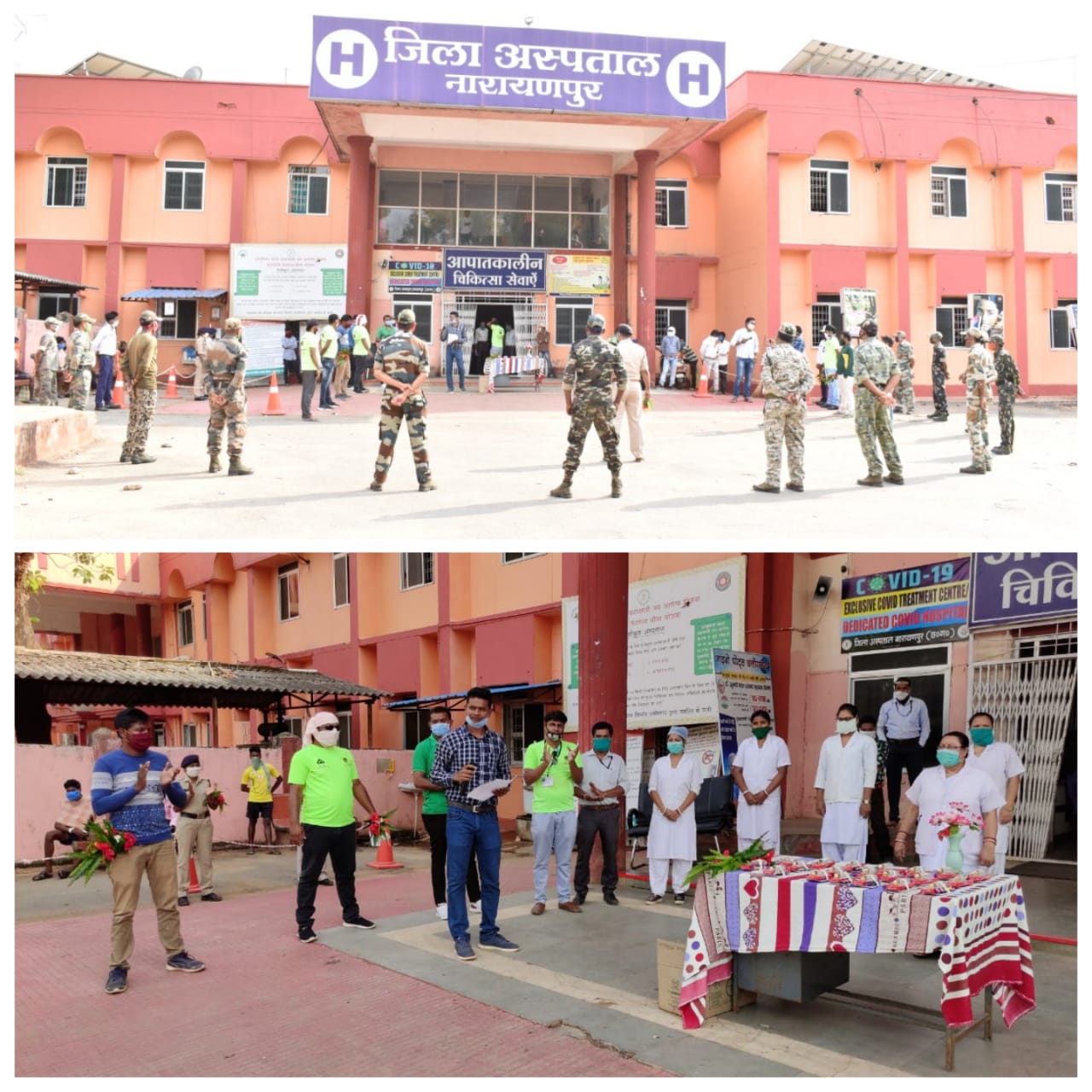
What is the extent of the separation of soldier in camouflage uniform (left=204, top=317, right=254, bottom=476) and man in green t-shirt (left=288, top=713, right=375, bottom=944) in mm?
5165

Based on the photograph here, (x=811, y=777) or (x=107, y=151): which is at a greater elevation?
(x=107, y=151)

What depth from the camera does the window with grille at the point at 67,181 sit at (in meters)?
26.0

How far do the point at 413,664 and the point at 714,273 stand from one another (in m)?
12.6

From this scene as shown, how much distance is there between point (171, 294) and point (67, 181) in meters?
3.61

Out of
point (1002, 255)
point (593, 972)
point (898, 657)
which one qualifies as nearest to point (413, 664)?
point (898, 657)

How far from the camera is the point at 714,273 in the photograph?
26750 mm

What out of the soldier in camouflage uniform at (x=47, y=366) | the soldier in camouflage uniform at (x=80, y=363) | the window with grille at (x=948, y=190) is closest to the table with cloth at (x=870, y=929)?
the soldier in camouflage uniform at (x=80, y=363)

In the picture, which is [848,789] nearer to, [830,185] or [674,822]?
[674,822]

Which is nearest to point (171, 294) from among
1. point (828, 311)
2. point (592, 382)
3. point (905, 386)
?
point (828, 311)

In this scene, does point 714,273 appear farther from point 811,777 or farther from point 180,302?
point 811,777

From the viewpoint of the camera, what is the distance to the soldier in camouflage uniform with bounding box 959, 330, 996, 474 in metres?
12.3

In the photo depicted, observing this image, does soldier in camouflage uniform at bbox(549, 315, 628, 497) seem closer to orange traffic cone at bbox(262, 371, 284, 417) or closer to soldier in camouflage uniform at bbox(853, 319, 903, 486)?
soldier in camouflage uniform at bbox(853, 319, 903, 486)

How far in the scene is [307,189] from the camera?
2638cm
